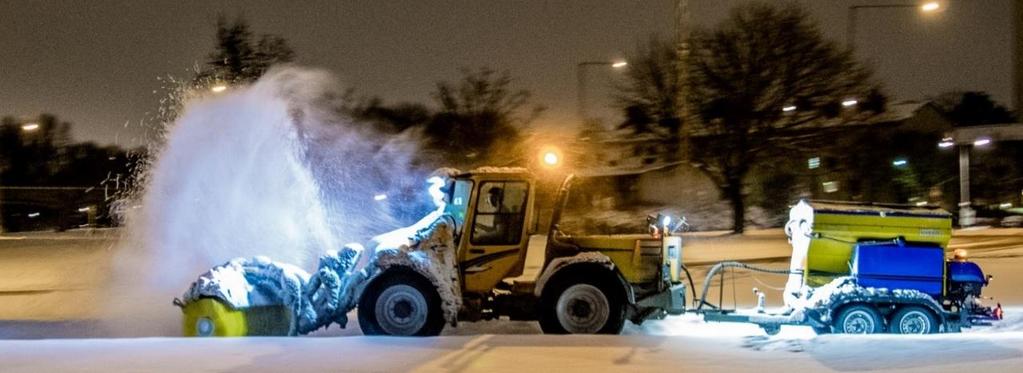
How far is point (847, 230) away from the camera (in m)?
12.7

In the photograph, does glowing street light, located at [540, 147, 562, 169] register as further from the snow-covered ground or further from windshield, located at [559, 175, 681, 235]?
windshield, located at [559, 175, 681, 235]

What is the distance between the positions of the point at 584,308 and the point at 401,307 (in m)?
2.28

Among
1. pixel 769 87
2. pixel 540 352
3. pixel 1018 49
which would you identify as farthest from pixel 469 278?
pixel 1018 49

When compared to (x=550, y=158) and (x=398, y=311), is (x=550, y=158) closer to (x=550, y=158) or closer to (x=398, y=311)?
(x=550, y=158)

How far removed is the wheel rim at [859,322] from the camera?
40.1 feet

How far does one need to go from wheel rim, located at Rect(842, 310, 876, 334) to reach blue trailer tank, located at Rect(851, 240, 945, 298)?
440mm

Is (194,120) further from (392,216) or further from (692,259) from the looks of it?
(692,259)

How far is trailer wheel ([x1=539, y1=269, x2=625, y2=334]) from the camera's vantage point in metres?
12.8

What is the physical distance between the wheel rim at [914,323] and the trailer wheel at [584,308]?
3.33 metres

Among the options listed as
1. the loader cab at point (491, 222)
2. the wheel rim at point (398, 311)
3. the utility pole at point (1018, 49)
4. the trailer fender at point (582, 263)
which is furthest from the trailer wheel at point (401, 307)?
the utility pole at point (1018, 49)

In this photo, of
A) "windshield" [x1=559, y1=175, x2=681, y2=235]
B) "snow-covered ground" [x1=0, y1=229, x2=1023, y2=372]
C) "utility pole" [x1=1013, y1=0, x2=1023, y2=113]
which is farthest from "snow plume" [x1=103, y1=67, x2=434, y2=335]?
"utility pole" [x1=1013, y1=0, x2=1023, y2=113]

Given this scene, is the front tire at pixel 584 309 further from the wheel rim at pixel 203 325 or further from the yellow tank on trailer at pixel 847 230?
the wheel rim at pixel 203 325

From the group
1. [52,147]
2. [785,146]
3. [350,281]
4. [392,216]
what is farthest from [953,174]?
[52,147]

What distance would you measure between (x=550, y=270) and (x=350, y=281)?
249 cm
